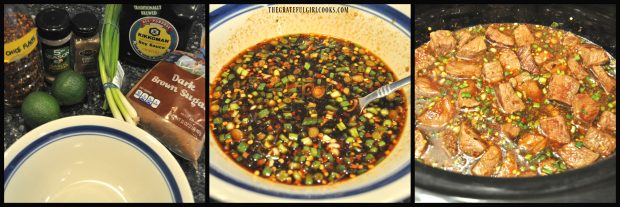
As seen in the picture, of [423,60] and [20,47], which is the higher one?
[20,47]

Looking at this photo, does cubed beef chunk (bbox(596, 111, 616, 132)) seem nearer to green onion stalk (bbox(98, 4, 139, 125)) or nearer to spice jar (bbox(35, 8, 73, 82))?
green onion stalk (bbox(98, 4, 139, 125))

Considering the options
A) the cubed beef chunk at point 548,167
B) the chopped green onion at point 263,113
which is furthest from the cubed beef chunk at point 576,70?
the chopped green onion at point 263,113

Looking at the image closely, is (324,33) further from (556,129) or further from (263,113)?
(556,129)

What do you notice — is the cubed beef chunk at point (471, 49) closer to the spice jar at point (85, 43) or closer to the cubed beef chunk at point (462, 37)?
the cubed beef chunk at point (462, 37)

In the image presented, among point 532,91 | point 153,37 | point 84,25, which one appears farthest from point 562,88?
point 84,25

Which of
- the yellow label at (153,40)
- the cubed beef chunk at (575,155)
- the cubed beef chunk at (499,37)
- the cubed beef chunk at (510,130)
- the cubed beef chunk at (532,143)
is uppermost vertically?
the yellow label at (153,40)

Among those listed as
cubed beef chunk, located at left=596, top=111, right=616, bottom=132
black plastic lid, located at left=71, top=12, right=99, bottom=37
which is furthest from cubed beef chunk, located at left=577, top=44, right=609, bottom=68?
black plastic lid, located at left=71, top=12, right=99, bottom=37

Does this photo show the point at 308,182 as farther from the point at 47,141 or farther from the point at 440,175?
the point at 47,141
